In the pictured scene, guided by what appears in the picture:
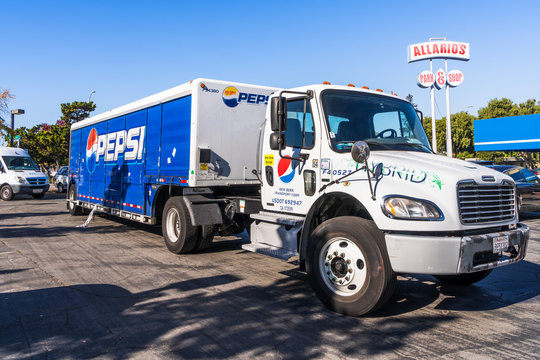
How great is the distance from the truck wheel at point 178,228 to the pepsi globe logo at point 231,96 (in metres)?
1.94

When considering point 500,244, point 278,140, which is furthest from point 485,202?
point 278,140

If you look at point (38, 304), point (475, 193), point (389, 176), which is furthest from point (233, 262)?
point (475, 193)

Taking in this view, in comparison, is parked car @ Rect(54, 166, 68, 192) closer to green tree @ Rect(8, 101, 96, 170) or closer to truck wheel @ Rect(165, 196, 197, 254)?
green tree @ Rect(8, 101, 96, 170)

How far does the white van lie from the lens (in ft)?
72.1

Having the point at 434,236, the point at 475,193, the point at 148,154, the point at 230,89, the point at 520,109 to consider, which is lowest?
the point at 434,236

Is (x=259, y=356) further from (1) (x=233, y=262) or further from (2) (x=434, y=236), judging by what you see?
(1) (x=233, y=262)

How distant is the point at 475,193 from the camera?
4.38 meters

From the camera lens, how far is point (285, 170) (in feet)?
19.3

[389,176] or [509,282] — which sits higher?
[389,176]

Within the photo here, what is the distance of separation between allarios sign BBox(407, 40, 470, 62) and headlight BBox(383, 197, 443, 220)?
116 ft

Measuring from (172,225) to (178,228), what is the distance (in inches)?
10.2

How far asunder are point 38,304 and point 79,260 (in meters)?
2.44

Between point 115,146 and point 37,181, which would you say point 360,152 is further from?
point 37,181

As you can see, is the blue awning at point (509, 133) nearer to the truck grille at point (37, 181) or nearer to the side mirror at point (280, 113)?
the truck grille at point (37, 181)
